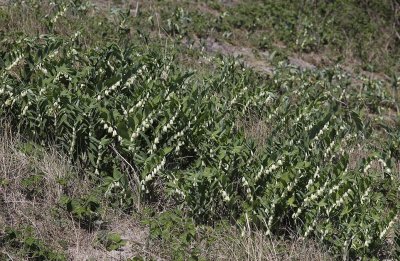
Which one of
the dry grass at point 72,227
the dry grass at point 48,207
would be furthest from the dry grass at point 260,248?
the dry grass at point 48,207

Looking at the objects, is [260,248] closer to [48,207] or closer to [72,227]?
[72,227]

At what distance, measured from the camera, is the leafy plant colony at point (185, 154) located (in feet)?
15.5

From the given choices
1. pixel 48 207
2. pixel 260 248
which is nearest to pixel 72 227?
pixel 48 207

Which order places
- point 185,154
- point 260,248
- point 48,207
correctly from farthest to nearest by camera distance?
1. point 185,154
2. point 48,207
3. point 260,248

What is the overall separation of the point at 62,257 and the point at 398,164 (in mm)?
3778

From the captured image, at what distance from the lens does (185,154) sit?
214 inches

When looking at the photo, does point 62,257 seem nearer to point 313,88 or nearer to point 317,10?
point 313,88

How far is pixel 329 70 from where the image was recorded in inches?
373

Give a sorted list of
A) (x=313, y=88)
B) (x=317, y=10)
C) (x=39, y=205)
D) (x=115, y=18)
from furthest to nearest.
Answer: (x=317, y=10), (x=115, y=18), (x=313, y=88), (x=39, y=205)

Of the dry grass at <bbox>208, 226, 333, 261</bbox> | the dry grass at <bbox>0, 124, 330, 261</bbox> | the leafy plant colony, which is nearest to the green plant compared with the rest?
the dry grass at <bbox>0, 124, 330, 261</bbox>

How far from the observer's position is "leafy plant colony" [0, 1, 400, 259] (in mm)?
4727

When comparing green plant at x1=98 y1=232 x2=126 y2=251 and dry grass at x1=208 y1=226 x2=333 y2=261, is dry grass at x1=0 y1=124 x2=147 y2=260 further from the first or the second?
dry grass at x1=208 y1=226 x2=333 y2=261

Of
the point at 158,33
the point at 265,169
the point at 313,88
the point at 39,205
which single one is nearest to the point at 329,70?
the point at 313,88

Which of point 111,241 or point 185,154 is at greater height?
point 185,154
